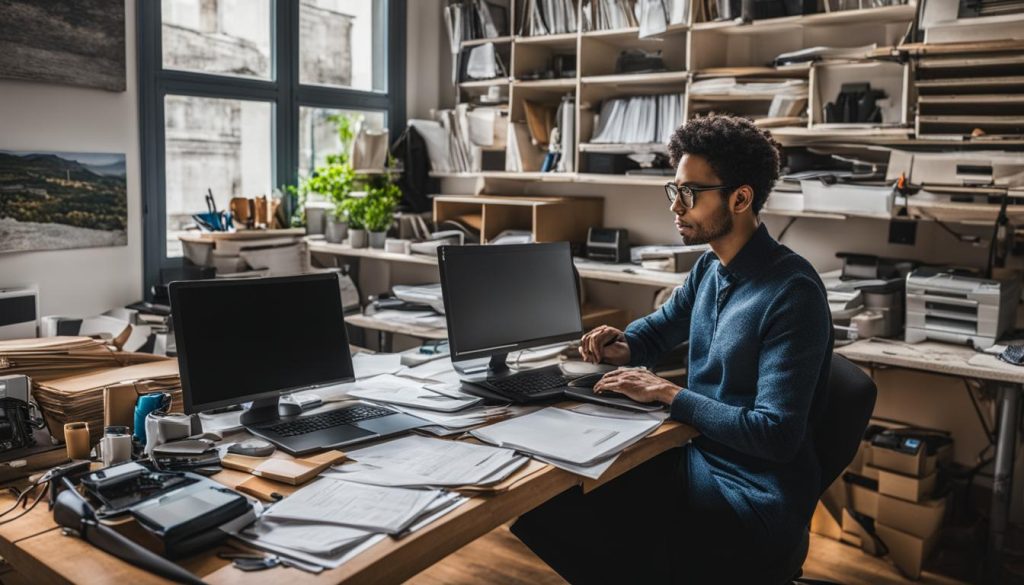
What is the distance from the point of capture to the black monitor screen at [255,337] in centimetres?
197

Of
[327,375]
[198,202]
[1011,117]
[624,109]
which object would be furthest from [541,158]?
[327,375]

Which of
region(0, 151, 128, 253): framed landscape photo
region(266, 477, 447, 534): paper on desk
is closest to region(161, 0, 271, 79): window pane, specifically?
region(0, 151, 128, 253): framed landscape photo

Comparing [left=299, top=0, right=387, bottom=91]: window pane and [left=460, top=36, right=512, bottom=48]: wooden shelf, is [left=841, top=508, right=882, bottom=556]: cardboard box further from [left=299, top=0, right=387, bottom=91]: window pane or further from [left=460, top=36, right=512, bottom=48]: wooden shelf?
[left=299, top=0, right=387, bottom=91]: window pane

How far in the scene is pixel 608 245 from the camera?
13.8ft

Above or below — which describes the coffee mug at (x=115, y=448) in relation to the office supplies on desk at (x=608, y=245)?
below

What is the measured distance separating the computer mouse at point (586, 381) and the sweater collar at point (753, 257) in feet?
1.56

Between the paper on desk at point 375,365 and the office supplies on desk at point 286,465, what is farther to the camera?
the paper on desk at point 375,365

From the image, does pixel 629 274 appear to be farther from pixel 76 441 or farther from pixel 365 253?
pixel 76 441

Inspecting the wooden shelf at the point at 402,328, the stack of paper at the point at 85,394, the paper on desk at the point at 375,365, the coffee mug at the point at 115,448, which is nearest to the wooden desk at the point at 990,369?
the paper on desk at the point at 375,365

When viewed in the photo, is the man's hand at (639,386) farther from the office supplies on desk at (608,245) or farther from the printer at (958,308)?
the office supplies on desk at (608,245)

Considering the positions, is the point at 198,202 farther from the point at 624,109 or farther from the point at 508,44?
the point at 624,109

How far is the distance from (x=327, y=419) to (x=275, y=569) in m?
0.75

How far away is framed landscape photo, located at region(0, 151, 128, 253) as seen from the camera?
11.8ft

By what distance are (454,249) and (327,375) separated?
497 millimetres
